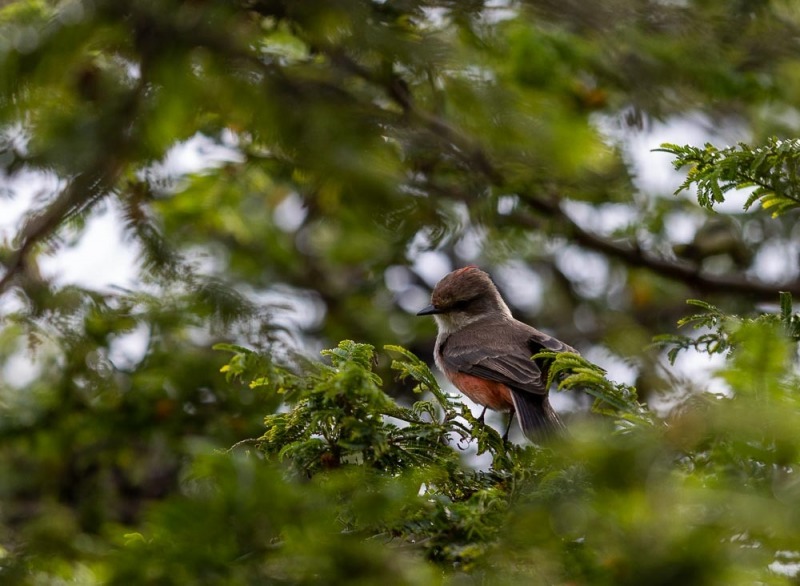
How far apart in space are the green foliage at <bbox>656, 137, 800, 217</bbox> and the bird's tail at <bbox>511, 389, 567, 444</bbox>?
1959 millimetres

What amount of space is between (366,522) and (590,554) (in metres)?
0.68

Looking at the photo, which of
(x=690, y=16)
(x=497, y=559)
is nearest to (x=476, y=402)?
(x=690, y=16)

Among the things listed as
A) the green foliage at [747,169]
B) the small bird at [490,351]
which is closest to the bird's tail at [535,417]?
the small bird at [490,351]

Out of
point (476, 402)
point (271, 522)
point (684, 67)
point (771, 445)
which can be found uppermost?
point (771, 445)

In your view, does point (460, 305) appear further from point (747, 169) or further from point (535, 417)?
point (747, 169)

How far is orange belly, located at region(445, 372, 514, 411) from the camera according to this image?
579 centimetres

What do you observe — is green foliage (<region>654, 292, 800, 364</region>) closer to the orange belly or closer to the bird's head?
the orange belly

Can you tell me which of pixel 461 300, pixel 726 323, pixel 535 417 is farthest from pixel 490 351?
pixel 726 323

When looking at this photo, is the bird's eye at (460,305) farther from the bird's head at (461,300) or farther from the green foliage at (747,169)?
the green foliage at (747,169)

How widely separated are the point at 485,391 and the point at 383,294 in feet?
9.30

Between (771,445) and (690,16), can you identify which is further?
(690,16)

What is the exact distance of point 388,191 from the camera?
13.9 feet

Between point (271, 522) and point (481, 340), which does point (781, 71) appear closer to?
point (481, 340)

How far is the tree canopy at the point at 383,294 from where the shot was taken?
2.28m
